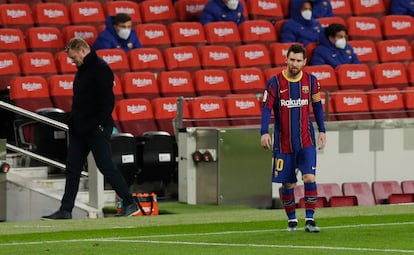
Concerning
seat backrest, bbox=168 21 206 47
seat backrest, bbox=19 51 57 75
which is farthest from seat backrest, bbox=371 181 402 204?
seat backrest, bbox=19 51 57 75

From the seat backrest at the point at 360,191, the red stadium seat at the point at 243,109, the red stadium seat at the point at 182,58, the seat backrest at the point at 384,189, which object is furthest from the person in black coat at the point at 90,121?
the red stadium seat at the point at 182,58

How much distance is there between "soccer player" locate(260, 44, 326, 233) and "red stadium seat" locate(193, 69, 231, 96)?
673 cm

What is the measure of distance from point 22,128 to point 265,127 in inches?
244

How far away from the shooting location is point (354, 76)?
21.1 meters

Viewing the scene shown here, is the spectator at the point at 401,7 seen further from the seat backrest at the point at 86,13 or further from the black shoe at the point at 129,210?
the black shoe at the point at 129,210

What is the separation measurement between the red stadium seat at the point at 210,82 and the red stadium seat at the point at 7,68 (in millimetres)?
2553

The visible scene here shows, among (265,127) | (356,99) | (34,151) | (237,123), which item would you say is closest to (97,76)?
(265,127)

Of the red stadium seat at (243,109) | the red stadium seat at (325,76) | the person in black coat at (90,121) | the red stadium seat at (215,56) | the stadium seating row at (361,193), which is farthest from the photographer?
the red stadium seat at (325,76)

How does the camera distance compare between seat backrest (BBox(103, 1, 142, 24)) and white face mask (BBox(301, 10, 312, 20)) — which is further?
white face mask (BBox(301, 10, 312, 20))

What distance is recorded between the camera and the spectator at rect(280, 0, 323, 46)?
21500mm

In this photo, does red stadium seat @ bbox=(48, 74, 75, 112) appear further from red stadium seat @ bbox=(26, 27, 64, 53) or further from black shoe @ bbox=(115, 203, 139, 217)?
black shoe @ bbox=(115, 203, 139, 217)

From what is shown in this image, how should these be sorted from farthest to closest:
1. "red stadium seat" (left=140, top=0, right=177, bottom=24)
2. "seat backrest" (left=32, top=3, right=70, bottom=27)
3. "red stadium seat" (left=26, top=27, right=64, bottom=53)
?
1. "red stadium seat" (left=140, top=0, right=177, bottom=24)
2. "seat backrest" (left=32, top=3, right=70, bottom=27)
3. "red stadium seat" (left=26, top=27, right=64, bottom=53)

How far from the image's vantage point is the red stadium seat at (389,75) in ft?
70.2

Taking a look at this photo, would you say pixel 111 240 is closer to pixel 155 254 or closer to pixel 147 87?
pixel 155 254
